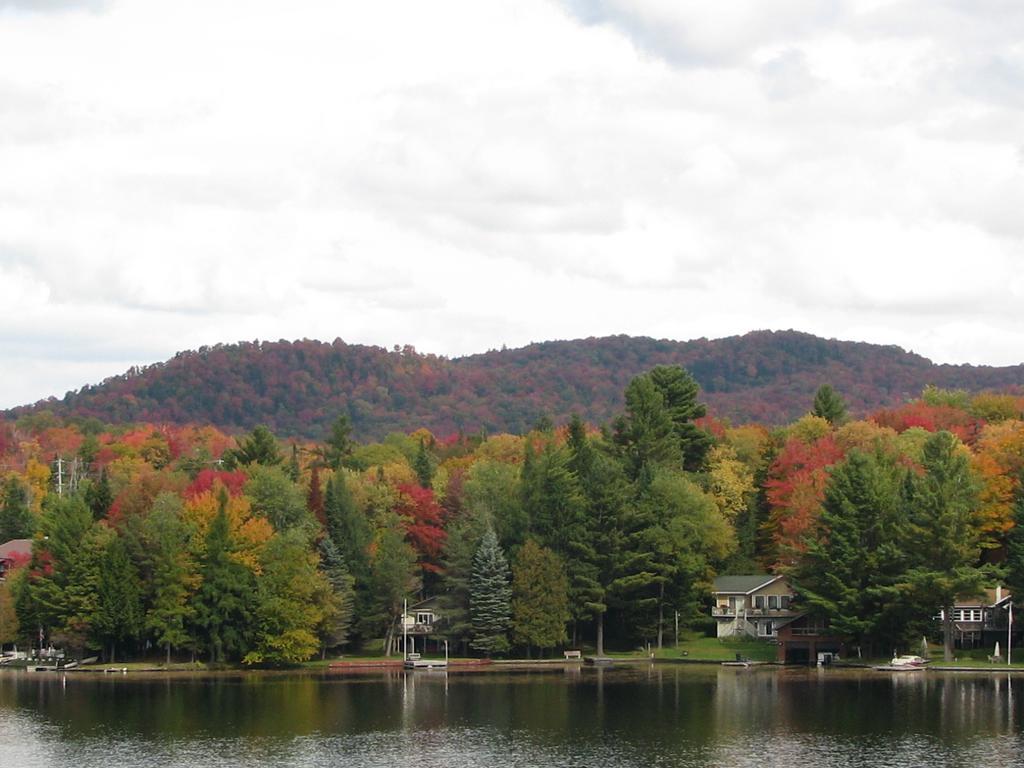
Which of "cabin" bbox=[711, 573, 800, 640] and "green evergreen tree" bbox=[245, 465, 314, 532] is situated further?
"green evergreen tree" bbox=[245, 465, 314, 532]

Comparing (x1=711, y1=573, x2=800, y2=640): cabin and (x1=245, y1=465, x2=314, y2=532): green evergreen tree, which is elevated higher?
(x1=245, y1=465, x2=314, y2=532): green evergreen tree

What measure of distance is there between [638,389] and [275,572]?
126 ft

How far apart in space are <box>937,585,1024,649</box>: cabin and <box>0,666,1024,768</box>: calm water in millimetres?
14197

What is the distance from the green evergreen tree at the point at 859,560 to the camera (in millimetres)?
107625

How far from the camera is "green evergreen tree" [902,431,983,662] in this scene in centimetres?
10525

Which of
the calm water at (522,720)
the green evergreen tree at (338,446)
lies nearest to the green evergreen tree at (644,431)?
the calm water at (522,720)

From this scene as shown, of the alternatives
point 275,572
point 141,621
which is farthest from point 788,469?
point 141,621

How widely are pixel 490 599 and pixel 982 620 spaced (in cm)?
3602

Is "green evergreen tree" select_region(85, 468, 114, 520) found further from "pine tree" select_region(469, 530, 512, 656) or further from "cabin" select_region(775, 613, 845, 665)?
"cabin" select_region(775, 613, 845, 665)

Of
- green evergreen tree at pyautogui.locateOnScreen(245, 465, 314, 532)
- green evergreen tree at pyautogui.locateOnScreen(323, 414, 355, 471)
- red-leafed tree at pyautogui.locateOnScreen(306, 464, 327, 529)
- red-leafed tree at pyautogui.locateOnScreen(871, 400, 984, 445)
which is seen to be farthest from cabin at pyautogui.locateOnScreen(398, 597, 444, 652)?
red-leafed tree at pyautogui.locateOnScreen(871, 400, 984, 445)

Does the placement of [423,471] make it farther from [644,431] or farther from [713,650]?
[713,650]

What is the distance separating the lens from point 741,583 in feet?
413

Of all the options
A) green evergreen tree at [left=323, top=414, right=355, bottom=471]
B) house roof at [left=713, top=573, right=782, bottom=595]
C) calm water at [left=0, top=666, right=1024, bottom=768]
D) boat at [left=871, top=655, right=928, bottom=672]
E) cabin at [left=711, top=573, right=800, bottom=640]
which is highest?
green evergreen tree at [left=323, top=414, right=355, bottom=471]

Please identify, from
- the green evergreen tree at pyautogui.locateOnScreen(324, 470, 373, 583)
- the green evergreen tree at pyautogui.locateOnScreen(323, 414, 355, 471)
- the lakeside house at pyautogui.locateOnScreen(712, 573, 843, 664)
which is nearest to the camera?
the green evergreen tree at pyautogui.locateOnScreen(324, 470, 373, 583)
